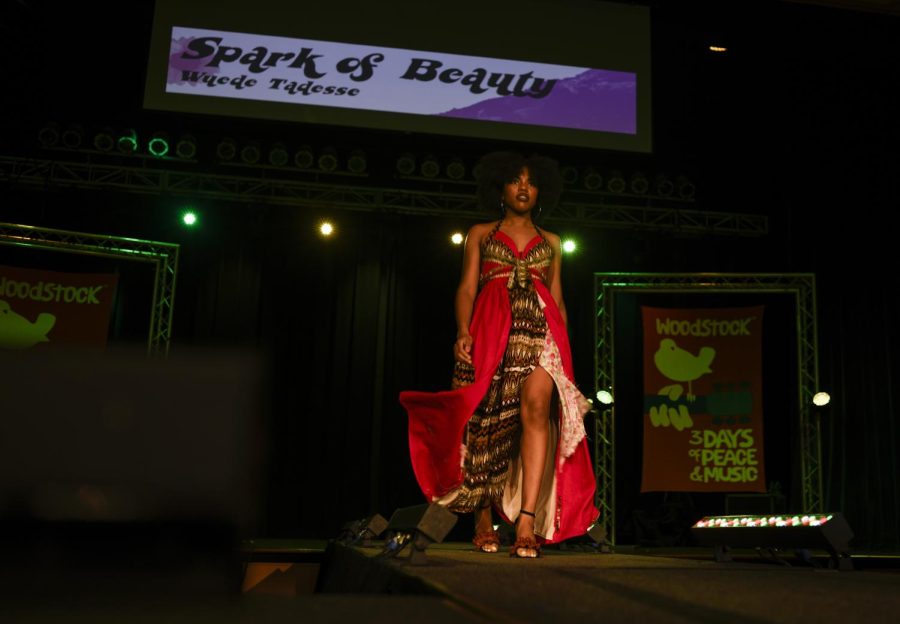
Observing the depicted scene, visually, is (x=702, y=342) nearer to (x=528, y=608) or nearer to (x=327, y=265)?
(x=327, y=265)

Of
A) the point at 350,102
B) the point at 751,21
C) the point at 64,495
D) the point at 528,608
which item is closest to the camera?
the point at 64,495

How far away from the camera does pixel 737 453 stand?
7703mm

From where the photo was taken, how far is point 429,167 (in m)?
7.76

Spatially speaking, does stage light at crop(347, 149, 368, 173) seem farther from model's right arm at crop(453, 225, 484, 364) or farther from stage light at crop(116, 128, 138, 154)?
model's right arm at crop(453, 225, 484, 364)

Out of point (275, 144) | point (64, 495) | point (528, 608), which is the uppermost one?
point (275, 144)

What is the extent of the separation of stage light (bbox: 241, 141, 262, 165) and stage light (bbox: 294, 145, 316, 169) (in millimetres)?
315

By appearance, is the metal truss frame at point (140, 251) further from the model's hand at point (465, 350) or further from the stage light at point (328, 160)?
the model's hand at point (465, 350)

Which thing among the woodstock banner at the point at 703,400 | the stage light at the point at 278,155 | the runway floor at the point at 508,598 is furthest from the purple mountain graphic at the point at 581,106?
the runway floor at the point at 508,598

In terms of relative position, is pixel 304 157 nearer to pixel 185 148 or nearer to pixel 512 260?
pixel 185 148

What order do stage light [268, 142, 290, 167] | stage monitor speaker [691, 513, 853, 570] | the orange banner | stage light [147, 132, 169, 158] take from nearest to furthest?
1. stage monitor speaker [691, 513, 853, 570]
2. the orange banner
3. stage light [147, 132, 169, 158]
4. stage light [268, 142, 290, 167]

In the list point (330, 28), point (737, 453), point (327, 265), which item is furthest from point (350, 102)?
point (737, 453)

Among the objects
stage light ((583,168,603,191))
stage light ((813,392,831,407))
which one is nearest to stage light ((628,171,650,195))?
stage light ((583,168,603,191))

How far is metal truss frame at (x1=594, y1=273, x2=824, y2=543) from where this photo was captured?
24.9ft

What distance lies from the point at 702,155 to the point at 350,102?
3.09 metres
